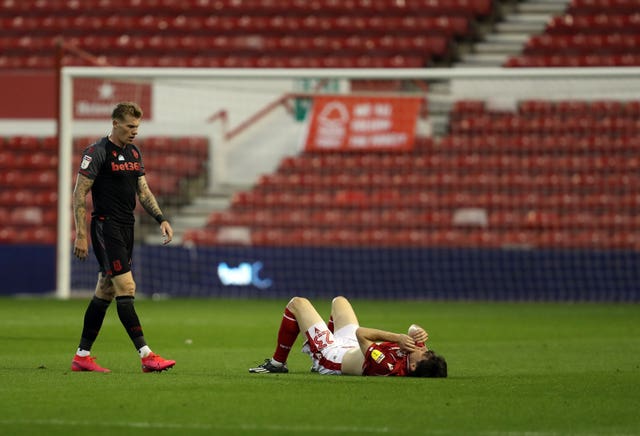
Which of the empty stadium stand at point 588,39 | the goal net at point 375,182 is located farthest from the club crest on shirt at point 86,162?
the empty stadium stand at point 588,39

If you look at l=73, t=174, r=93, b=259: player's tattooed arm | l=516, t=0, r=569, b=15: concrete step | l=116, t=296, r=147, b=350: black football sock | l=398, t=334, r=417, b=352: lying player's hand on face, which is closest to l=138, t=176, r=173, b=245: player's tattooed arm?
l=73, t=174, r=93, b=259: player's tattooed arm

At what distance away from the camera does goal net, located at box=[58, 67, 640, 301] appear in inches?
818

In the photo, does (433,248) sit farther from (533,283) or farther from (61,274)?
(61,274)

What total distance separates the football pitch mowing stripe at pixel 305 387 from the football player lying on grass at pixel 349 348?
0.12m

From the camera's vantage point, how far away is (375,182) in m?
22.5

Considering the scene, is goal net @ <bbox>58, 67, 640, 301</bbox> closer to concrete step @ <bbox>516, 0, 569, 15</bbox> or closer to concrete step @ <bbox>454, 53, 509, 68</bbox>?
concrete step @ <bbox>454, 53, 509, 68</bbox>

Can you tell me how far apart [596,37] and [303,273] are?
300 inches

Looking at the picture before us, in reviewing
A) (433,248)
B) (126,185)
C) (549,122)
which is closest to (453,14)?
(549,122)

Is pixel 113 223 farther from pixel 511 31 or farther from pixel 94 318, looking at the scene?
pixel 511 31

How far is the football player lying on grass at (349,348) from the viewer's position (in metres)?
9.22

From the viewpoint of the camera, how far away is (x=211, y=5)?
27391 mm

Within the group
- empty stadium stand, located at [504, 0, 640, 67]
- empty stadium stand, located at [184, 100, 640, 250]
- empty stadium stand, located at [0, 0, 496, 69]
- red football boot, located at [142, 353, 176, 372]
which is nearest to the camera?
red football boot, located at [142, 353, 176, 372]

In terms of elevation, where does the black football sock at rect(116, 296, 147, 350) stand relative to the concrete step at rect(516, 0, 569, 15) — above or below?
below

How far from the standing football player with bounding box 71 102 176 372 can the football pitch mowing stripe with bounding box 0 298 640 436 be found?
0.90 feet
